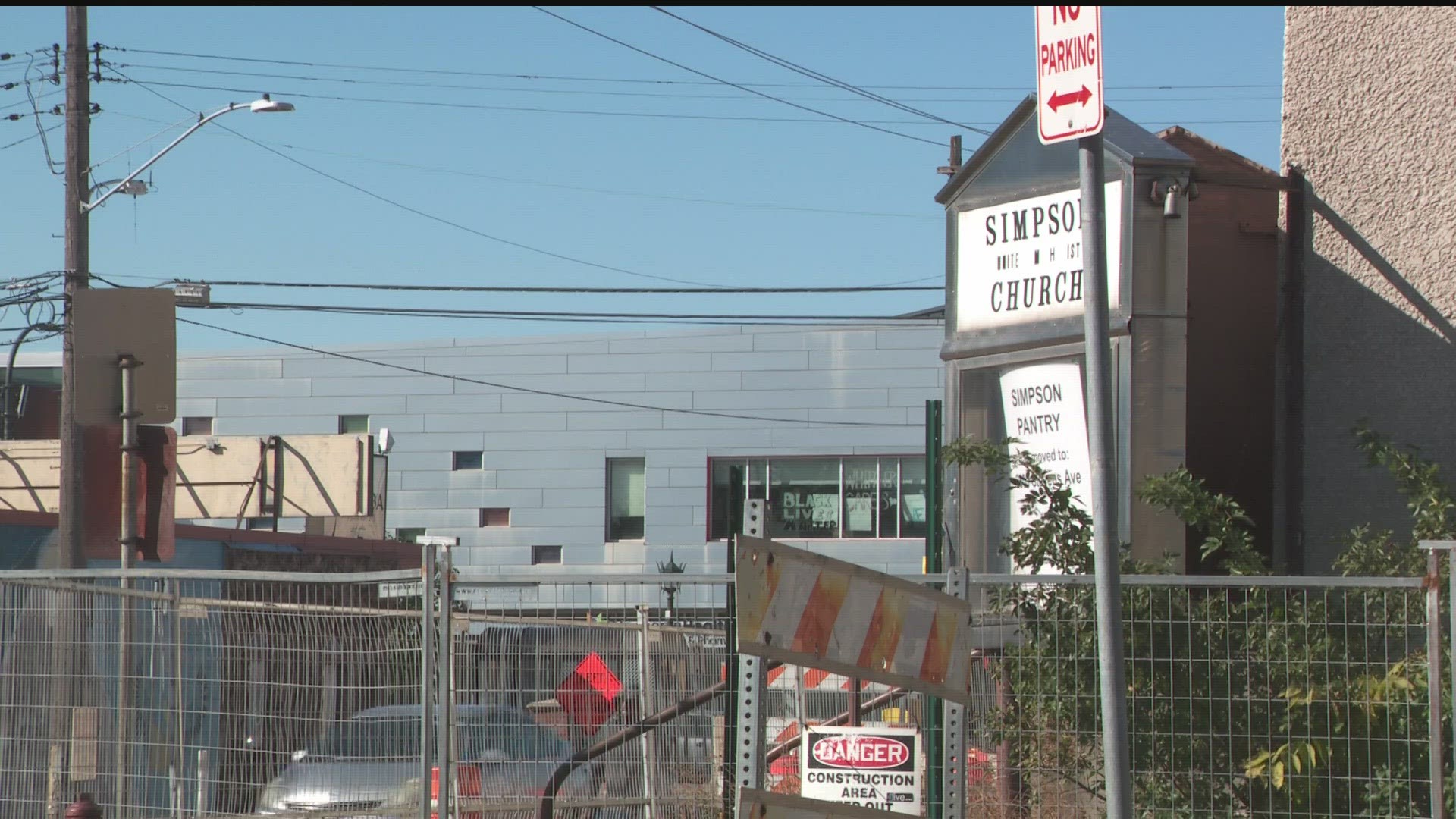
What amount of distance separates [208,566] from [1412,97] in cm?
1942

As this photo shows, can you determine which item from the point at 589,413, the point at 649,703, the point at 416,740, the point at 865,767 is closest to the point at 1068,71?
the point at 865,767

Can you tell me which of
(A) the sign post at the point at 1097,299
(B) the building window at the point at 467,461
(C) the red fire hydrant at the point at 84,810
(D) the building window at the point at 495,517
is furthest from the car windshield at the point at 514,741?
(B) the building window at the point at 467,461

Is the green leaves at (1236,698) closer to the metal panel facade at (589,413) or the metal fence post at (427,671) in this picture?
the metal fence post at (427,671)

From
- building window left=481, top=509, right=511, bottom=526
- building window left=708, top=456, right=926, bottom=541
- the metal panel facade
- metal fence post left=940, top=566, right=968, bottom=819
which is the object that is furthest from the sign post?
building window left=481, top=509, right=511, bottom=526

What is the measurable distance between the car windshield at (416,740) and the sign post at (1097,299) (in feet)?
8.65

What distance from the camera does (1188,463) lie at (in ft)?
27.6

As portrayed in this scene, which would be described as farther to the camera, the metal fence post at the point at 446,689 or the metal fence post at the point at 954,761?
the metal fence post at the point at 446,689

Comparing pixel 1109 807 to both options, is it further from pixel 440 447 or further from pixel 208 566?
pixel 440 447

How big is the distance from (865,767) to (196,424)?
153 ft

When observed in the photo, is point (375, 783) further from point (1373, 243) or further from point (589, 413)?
point (589, 413)

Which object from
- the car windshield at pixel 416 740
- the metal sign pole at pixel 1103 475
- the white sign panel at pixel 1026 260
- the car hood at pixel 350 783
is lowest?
the car hood at pixel 350 783

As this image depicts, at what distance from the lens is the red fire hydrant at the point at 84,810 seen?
7.12 meters

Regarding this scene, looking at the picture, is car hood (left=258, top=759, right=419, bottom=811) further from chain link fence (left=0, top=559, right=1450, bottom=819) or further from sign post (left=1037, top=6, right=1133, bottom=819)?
sign post (left=1037, top=6, right=1133, bottom=819)

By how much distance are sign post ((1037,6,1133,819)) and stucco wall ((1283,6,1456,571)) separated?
3.43 m
